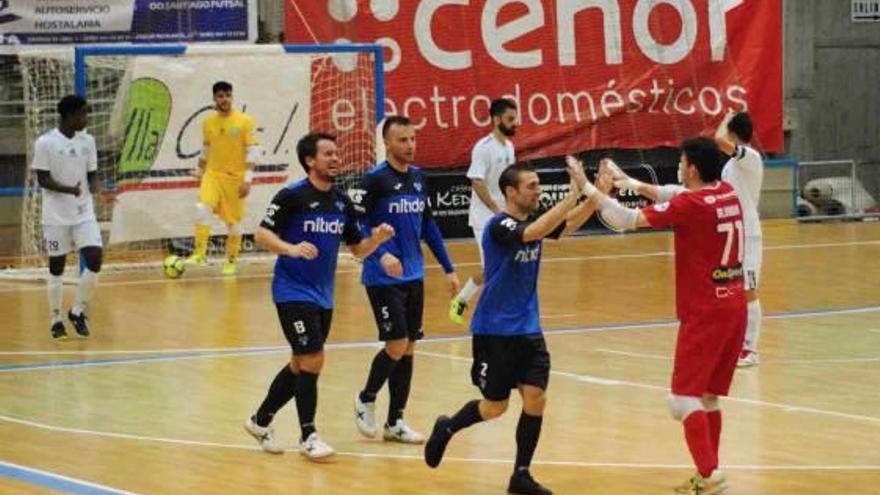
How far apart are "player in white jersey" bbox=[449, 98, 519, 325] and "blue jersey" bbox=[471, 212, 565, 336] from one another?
644 cm

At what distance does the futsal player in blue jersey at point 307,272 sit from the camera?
1215cm

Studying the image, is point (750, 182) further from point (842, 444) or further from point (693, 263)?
point (693, 263)

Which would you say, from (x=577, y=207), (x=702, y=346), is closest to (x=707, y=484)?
(x=702, y=346)

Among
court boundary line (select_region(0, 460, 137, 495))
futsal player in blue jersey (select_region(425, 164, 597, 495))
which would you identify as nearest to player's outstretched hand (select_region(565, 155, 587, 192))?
futsal player in blue jersey (select_region(425, 164, 597, 495))

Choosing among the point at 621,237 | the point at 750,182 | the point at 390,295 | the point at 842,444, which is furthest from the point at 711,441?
the point at 621,237

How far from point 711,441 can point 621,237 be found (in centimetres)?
1875

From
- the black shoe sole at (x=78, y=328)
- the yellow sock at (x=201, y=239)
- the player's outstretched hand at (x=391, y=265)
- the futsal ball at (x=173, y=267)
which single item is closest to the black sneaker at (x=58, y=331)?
the black shoe sole at (x=78, y=328)

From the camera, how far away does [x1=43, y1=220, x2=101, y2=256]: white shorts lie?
1847cm

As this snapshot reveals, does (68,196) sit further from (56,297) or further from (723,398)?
(723,398)

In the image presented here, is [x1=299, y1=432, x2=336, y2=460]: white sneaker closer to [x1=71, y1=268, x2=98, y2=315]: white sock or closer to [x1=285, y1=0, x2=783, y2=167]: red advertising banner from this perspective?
[x1=71, y1=268, x2=98, y2=315]: white sock

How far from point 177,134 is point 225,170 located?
65.4 inches

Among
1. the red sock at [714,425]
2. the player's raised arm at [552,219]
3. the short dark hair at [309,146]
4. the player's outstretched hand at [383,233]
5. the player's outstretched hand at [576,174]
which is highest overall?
the short dark hair at [309,146]

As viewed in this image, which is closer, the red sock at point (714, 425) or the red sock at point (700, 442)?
the red sock at point (700, 442)

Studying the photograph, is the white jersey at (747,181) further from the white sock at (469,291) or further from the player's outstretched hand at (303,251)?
the player's outstretched hand at (303,251)
